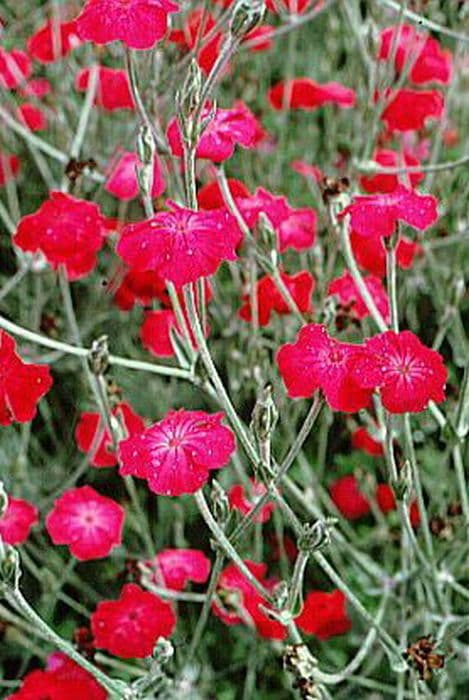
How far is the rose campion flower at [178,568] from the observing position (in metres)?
1.48

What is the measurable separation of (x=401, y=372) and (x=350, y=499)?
0.81 metres

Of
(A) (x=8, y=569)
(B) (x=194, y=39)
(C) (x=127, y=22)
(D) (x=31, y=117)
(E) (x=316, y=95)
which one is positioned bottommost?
(A) (x=8, y=569)

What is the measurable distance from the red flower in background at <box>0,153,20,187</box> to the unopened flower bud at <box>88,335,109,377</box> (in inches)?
29.4

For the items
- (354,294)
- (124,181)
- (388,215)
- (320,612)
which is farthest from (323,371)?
(124,181)

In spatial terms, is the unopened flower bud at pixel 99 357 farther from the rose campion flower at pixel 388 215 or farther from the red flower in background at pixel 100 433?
the rose campion flower at pixel 388 215

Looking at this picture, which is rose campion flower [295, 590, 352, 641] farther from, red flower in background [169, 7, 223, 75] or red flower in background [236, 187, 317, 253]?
red flower in background [169, 7, 223, 75]

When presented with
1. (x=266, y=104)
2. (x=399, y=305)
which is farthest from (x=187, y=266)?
(x=266, y=104)

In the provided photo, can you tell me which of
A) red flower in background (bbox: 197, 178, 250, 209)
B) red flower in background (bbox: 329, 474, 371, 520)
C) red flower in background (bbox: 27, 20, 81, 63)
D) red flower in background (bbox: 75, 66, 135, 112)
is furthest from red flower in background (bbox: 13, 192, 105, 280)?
red flower in background (bbox: 329, 474, 371, 520)

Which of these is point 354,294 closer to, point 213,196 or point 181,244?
point 213,196

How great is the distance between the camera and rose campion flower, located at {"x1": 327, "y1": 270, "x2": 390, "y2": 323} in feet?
Result: 4.88

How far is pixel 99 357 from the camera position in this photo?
4.09 feet

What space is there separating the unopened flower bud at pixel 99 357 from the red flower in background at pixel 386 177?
0.61 meters

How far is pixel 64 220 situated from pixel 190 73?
43 cm

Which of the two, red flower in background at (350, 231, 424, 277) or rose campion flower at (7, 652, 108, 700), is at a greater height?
red flower in background at (350, 231, 424, 277)
